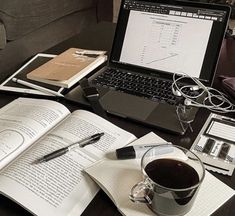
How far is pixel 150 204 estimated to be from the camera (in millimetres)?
595

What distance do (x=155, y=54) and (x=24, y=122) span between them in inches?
16.1

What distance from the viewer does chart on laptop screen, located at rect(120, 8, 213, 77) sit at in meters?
0.95

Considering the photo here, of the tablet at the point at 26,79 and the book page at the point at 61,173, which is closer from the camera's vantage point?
the book page at the point at 61,173

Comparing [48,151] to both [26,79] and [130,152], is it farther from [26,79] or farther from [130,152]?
[26,79]

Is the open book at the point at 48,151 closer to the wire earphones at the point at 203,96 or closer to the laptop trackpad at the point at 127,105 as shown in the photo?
the laptop trackpad at the point at 127,105

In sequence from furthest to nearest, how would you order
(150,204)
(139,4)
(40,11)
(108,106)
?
(40,11), (139,4), (108,106), (150,204)

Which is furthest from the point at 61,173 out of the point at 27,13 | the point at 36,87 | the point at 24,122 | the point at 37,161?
the point at 27,13

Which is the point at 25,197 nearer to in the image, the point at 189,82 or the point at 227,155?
the point at 227,155

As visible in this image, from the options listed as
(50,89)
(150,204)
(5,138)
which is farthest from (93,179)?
(50,89)

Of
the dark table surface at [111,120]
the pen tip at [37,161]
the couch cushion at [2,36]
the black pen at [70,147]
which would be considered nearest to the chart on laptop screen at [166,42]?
the dark table surface at [111,120]

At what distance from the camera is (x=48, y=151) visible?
0.71m

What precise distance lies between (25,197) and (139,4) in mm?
656

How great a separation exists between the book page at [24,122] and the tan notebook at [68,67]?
10 centimetres

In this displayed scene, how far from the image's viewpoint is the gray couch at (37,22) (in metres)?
1.69
